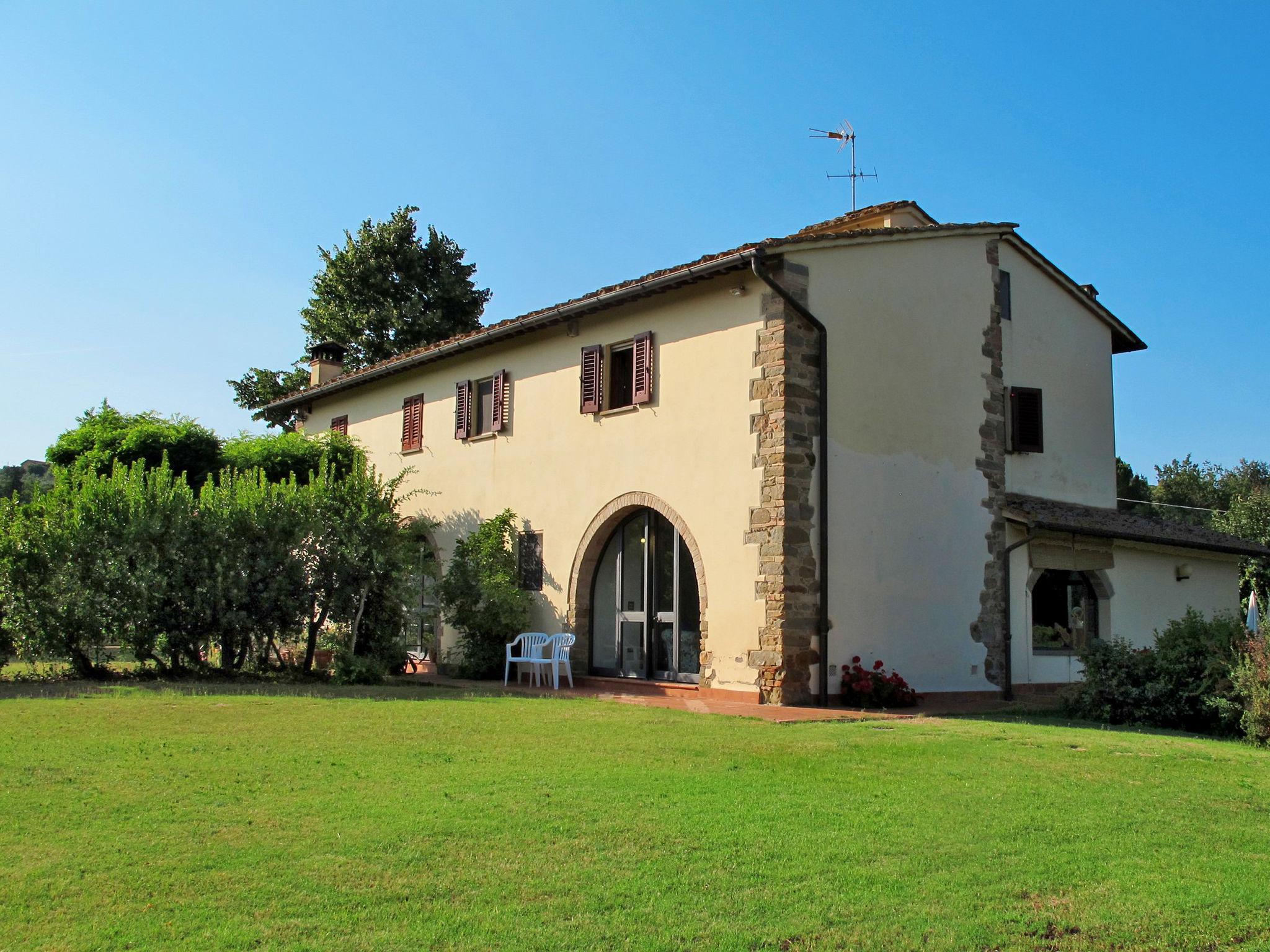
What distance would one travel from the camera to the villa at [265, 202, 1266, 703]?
12.7 metres

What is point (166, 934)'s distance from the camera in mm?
3834

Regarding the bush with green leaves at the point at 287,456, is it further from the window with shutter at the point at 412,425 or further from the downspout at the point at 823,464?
the downspout at the point at 823,464

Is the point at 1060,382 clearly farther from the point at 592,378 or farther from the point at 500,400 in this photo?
the point at 500,400

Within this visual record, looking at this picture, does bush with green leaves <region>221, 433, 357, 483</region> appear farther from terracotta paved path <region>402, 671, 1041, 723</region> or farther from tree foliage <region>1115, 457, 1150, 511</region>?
tree foliage <region>1115, 457, 1150, 511</region>

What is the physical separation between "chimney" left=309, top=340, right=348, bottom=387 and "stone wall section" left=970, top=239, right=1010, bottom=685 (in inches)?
565

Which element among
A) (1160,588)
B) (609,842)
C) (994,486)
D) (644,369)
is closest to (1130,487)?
(1160,588)

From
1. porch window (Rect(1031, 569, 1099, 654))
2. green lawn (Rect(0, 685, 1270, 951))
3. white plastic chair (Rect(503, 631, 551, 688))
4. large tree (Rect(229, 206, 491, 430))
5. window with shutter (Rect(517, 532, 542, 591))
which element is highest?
large tree (Rect(229, 206, 491, 430))

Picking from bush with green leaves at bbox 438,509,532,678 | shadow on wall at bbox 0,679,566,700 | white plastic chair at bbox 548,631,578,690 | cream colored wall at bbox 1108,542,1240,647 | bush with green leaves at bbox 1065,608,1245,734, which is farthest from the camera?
cream colored wall at bbox 1108,542,1240,647

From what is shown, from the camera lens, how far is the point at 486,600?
15.7 m

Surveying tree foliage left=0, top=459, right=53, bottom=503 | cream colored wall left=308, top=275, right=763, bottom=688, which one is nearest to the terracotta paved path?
cream colored wall left=308, top=275, right=763, bottom=688

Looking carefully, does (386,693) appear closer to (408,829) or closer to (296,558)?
(296,558)

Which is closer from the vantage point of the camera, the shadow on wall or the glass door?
the shadow on wall

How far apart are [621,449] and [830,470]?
3163mm

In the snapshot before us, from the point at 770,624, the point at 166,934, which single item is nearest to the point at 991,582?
the point at 770,624
